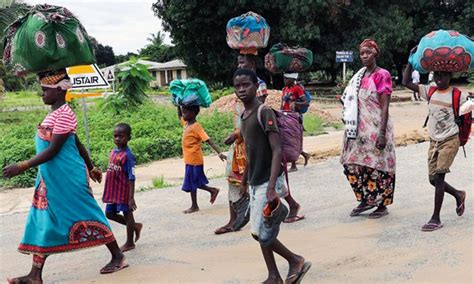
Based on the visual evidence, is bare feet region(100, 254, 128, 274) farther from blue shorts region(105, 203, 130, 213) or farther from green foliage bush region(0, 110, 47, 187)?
green foliage bush region(0, 110, 47, 187)

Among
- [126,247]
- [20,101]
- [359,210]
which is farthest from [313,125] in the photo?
[20,101]

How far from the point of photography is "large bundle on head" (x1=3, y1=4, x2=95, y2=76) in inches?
164

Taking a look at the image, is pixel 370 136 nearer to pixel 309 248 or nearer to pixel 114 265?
pixel 309 248

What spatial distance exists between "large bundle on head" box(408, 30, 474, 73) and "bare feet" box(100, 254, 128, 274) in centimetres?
346

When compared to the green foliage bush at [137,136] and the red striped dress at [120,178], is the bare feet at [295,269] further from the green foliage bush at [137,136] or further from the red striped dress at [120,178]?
the green foliage bush at [137,136]

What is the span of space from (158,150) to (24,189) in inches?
147

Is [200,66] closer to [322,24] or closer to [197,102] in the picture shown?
[322,24]

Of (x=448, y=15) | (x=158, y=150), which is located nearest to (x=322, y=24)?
(x=448, y=15)

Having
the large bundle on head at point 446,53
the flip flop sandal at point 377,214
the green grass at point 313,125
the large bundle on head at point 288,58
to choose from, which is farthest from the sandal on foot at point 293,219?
the green grass at point 313,125

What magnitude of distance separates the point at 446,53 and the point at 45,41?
3.68m

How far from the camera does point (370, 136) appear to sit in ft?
18.8

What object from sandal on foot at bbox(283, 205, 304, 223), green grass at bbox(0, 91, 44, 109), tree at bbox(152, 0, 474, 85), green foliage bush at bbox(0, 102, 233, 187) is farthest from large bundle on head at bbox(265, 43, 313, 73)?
green grass at bbox(0, 91, 44, 109)

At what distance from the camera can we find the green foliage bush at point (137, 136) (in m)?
11.3

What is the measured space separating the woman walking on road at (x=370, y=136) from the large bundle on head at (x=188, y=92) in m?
1.67
